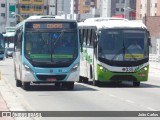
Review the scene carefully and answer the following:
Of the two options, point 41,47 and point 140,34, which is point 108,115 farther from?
point 140,34

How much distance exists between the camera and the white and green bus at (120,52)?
2691 cm

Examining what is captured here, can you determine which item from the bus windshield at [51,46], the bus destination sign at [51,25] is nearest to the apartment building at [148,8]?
the bus destination sign at [51,25]

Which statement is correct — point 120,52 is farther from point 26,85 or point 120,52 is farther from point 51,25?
point 26,85

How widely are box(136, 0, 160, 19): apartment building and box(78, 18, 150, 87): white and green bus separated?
104274 mm

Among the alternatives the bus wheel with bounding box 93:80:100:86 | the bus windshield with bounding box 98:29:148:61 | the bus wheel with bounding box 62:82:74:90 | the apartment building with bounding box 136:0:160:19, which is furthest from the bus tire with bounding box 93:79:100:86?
the apartment building with bounding box 136:0:160:19

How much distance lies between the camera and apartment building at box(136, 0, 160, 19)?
133 metres

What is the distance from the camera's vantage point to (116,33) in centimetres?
2728

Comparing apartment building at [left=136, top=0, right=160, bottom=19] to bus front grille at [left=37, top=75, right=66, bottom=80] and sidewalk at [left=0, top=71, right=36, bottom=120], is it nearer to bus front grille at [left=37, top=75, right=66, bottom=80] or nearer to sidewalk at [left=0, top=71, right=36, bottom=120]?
bus front grille at [left=37, top=75, right=66, bottom=80]

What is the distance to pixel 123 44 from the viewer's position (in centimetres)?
2719

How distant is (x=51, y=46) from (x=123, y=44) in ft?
13.8

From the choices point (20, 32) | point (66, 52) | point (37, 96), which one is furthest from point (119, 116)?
point (20, 32)

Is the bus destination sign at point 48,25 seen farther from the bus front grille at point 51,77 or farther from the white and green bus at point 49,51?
the bus front grille at point 51,77

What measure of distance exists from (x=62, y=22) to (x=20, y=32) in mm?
1996

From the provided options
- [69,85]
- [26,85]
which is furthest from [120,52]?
[26,85]
